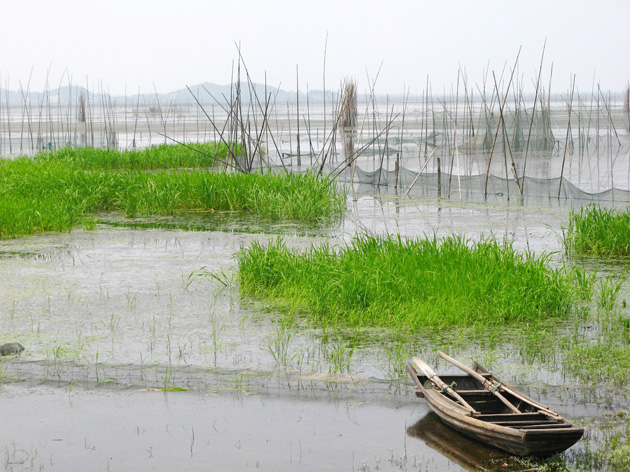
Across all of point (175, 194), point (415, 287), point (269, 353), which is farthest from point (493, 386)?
point (175, 194)

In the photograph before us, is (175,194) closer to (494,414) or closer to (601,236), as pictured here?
(601,236)

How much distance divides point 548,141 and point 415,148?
4888 mm

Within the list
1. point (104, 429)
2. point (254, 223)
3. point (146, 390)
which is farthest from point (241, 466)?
point (254, 223)

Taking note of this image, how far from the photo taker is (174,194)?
11.1 m

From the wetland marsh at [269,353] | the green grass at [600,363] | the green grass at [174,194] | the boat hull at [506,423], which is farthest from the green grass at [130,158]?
the boat hull at [506,423]

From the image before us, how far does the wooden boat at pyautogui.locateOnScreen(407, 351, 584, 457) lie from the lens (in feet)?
10.5

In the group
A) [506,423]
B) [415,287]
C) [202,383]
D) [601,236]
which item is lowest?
[202,383]

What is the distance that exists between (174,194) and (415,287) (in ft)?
20.1

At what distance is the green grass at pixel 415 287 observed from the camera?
18.0ft

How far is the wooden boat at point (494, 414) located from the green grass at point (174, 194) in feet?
20.6

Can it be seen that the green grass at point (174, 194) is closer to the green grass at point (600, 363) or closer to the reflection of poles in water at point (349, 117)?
the green grass at point (600, 363)

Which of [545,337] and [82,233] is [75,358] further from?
[82,233]

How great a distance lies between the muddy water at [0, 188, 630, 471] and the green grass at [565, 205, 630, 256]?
3.14m

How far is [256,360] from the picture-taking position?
4.79 metres
